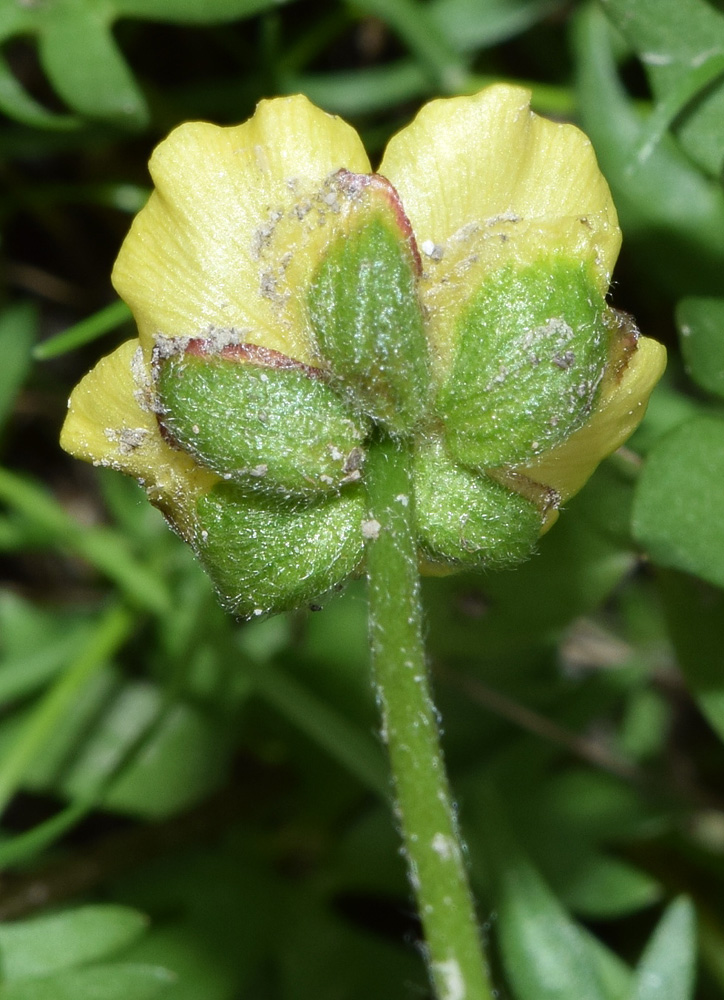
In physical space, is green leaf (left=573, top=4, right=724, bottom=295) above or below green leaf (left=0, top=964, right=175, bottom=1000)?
above

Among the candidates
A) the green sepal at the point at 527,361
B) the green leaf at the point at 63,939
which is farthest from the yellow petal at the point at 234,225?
the green leaf at the point at 63,939

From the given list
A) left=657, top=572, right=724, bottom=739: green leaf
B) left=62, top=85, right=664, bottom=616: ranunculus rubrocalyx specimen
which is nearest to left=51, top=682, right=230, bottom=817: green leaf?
left=657, top=572, right=724, bottom=739: green leaf

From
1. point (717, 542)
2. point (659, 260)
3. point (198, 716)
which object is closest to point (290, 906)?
point (198, 716)

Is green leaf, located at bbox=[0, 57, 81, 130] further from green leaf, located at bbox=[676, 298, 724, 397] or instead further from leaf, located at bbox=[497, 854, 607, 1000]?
leaf, located at bbox=[497, 854, 607, 1000]

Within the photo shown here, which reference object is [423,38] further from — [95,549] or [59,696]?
[59,696]

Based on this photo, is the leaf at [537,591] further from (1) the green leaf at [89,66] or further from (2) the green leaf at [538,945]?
(1) the green leaf at [89,66]

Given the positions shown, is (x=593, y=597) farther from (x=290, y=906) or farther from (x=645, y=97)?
(x=645, y=97)
